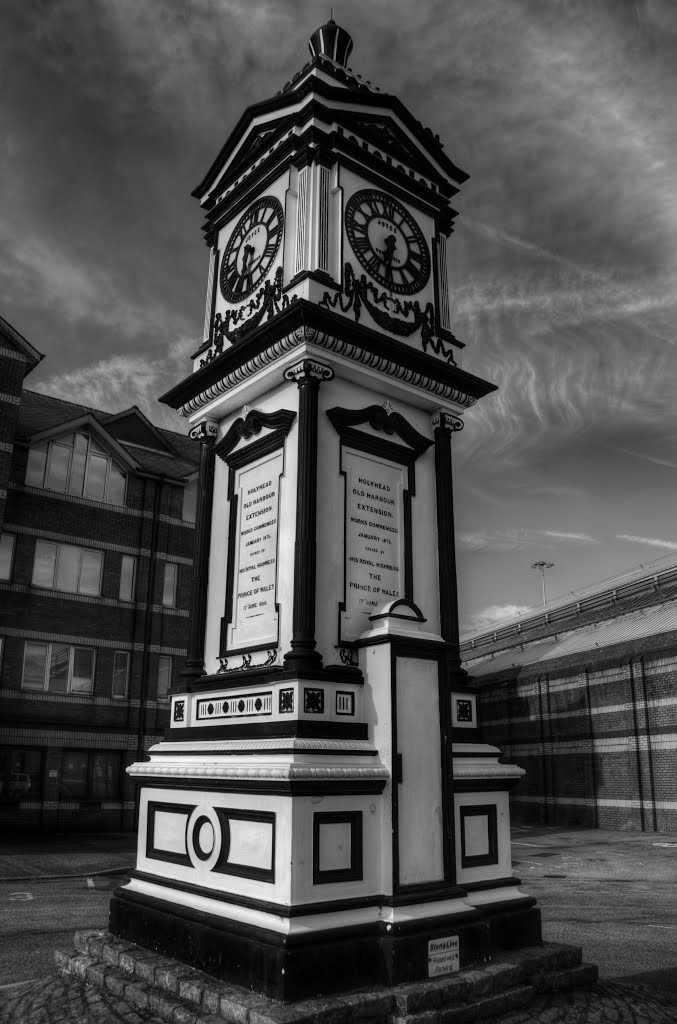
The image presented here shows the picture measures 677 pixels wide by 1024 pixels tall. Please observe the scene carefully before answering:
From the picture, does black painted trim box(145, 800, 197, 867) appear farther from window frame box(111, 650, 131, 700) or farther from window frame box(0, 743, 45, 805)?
window frame box(111, 650, 131, 700)

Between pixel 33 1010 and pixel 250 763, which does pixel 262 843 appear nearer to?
pixel 250 763

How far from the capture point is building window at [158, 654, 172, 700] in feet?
96.2

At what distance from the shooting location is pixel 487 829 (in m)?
7.43

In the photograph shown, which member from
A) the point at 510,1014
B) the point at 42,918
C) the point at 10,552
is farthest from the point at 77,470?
the point at 510,1014

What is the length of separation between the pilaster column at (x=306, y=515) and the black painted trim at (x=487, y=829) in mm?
2044

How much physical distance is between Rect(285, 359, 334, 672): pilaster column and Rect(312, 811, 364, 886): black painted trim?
121 cm

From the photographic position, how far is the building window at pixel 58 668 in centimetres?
2673

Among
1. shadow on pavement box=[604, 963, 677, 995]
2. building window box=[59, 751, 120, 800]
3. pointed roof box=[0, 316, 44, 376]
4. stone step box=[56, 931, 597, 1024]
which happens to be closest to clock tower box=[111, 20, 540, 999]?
stone step box=[56, 931, 597, 1024]

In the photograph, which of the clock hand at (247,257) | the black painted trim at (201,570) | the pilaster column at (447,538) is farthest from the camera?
the clock hand at (247,257)

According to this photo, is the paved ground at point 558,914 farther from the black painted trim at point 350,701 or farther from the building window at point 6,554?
the building window at point 6,554

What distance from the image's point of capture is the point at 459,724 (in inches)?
302

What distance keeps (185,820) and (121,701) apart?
2229 centimetres

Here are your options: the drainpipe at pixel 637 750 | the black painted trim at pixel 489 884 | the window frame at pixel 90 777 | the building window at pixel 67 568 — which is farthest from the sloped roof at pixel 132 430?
the black painted trim at pixel 489 884

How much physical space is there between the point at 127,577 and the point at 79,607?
2255 mm
